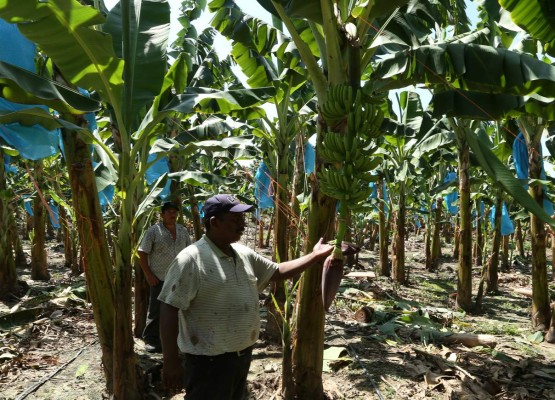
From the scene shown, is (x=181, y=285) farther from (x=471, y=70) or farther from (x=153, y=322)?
(x=153, y=322)

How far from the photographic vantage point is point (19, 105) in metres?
3.56

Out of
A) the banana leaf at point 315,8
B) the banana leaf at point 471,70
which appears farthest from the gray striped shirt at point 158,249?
the banana leaf at point 315,8

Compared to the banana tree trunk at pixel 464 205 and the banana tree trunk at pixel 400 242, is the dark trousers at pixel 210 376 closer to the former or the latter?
the banana tree trunk at pixel 464 205

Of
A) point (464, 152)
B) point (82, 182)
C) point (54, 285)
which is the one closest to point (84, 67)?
point (82, 182)

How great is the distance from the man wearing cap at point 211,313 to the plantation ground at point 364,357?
149 centimetres

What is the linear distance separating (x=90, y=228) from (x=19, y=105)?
1115 mm

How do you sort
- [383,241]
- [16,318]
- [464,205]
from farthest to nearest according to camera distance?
[383,241] < [464,205] < [16,318]

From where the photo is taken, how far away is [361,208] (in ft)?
7.87

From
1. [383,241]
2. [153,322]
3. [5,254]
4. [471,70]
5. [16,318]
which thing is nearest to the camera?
[471,70]

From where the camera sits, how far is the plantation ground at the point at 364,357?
14.0 ft

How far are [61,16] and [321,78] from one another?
1.79 m

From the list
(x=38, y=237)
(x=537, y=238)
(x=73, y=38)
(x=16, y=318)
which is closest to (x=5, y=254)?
(x=38, y=237)

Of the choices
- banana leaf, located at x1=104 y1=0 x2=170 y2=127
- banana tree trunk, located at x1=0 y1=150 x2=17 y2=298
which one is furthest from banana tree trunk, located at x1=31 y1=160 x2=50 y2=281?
banana leaf, located at x1=104 y1=0 x2=170 y2=127

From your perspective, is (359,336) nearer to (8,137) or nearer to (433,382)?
(433,382)
